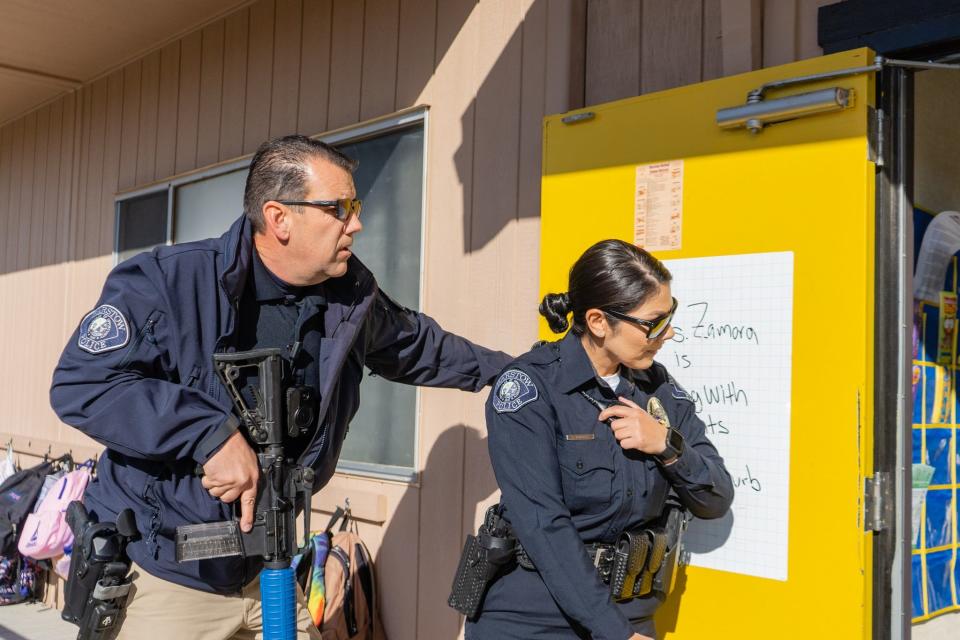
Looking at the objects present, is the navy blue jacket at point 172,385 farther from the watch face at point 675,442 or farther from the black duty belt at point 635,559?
the watch face at point 675,442

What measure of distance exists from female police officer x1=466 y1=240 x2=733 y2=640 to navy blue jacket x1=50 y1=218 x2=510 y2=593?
48cm

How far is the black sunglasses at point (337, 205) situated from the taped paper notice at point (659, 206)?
87 cm

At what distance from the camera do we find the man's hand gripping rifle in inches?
81.7

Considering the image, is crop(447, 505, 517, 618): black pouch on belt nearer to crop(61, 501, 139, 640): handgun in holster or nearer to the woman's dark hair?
the woman's dark hair

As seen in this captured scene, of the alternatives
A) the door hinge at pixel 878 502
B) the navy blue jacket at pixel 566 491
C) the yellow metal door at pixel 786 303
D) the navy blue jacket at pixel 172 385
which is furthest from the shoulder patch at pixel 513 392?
the door hinge at pixel 878 502

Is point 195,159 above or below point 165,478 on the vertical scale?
above

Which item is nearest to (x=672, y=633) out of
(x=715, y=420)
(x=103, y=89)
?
(x=715, y=420)

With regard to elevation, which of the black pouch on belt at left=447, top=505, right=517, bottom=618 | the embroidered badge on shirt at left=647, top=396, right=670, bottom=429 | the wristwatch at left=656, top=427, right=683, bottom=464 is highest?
the embroidered badge on shirt at left=647, top=396, right=670, bottom=429

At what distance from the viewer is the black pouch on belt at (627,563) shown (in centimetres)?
208

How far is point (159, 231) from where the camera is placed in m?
5.43

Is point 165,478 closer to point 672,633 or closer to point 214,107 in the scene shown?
point 672,633

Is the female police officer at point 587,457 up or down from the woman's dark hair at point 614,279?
down

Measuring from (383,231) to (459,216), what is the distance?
60 cm

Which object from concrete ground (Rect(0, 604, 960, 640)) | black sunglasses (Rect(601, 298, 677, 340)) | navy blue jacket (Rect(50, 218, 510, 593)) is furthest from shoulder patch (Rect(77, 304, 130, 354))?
concrete ground (Rect(0, 604, 960, 640))
